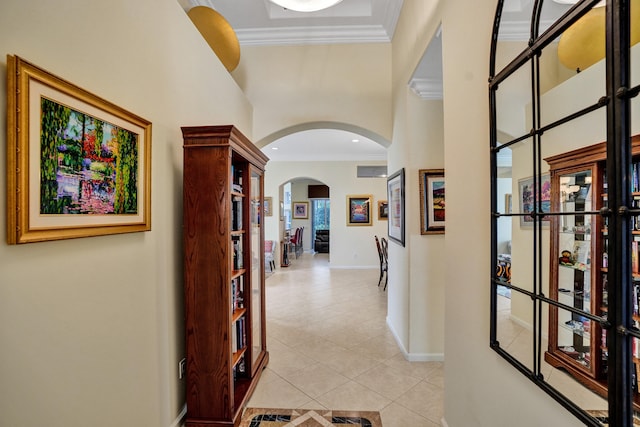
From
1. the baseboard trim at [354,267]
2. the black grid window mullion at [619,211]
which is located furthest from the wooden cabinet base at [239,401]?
the baseboard trim at [354,267]

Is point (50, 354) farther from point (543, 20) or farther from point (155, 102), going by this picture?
point (543, 20)

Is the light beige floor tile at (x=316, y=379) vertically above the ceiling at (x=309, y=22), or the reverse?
the ceiling at (x=309, y=22)

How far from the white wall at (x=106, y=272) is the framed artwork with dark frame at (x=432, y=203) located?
2.16m

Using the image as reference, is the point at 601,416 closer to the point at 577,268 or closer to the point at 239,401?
the point at 577,268

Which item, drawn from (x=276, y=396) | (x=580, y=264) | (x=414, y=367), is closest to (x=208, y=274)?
(x=276, y=396)

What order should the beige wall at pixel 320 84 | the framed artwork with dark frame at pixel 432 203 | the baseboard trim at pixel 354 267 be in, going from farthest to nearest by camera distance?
the baseboard trim at pixel 354 267 < the beige wall at pixel 320 84 < the framed artwork with dark frame at pixel 432 203

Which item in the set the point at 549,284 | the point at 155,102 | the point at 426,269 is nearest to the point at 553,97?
Answer: the point at 549,284

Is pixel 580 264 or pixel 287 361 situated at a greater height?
pixel 580 264

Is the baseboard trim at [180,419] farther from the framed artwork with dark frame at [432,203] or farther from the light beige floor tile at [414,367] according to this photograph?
the framed artwork with dark frame at [432,203]

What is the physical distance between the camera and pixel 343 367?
2809mm

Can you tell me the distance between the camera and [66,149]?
112cm

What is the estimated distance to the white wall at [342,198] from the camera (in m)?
8.09

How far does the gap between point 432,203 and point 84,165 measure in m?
2.68

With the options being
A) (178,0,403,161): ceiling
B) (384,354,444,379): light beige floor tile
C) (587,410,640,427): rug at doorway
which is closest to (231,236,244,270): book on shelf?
(384,354,444,379): light beige floor tile
